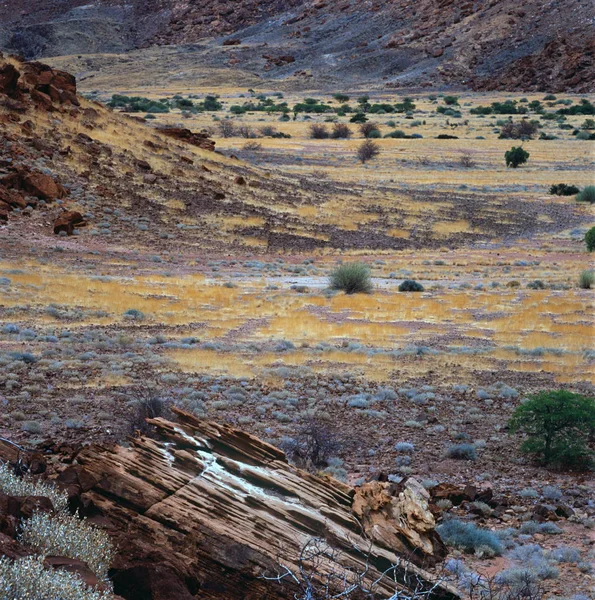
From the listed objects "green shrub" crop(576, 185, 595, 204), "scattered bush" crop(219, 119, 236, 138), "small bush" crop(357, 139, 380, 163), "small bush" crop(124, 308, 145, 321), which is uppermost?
"scattered bush" crop(219, 119, 236, 138)

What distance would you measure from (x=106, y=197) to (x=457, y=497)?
73.6ft

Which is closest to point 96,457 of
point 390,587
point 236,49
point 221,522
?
point 221,522

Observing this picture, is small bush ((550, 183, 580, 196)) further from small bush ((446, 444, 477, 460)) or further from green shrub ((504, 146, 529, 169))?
small bush ((446, 444, 477, 460))

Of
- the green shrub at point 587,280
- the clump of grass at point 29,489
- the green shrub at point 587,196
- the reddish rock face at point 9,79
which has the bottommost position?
the green shrub at point 587,280

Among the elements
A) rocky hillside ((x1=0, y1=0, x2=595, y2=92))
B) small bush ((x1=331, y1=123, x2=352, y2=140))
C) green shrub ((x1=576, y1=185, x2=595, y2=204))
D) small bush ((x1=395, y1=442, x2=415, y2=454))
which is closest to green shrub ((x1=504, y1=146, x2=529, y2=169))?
green shrub ((x1=576, y1=185, x2=595, y2=204))

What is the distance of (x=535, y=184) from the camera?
4288cm

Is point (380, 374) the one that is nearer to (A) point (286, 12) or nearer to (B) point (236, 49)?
(B) point (236, 49)

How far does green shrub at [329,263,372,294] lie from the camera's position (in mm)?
21109

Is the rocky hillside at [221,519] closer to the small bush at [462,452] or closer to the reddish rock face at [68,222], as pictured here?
the small bush at [462,452]

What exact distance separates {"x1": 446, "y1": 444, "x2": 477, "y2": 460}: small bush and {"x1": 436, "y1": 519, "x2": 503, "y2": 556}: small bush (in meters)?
2.20

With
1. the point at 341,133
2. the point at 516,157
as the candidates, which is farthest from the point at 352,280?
the point at 341,133

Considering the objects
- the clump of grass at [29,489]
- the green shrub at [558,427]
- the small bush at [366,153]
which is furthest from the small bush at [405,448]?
the small bush at [366,153]

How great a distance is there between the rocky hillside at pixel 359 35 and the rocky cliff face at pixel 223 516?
85.6m

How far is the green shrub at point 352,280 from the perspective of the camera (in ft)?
69.3
